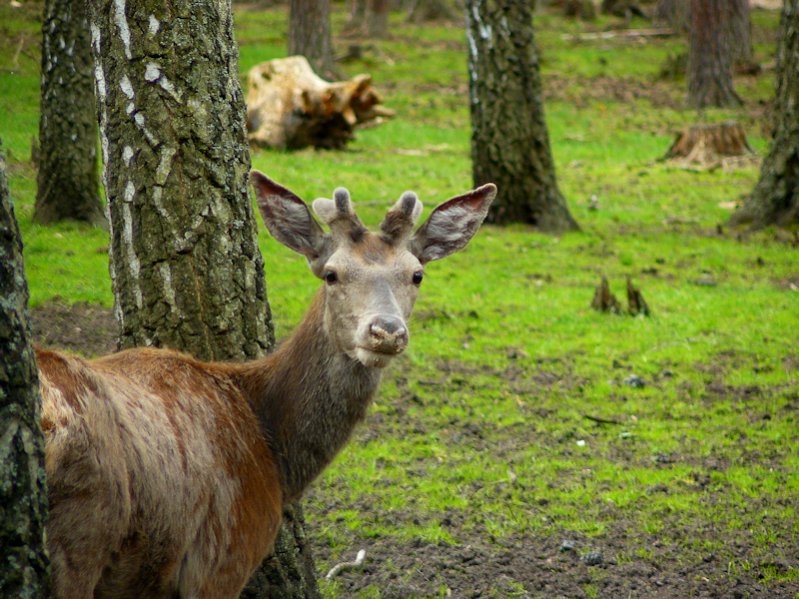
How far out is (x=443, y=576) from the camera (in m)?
5.55

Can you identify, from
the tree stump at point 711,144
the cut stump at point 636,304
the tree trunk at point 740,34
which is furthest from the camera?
the tree trunk at point 740,34

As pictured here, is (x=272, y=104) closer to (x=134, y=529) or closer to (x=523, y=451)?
(x=523, y=451)

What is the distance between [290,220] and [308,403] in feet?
2.94

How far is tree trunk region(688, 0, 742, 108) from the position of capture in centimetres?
2244

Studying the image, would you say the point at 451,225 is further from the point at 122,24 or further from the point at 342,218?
the point at 122,24

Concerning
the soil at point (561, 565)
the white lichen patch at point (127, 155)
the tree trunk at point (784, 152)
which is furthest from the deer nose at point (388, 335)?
the tree trunk at point (784, 152)

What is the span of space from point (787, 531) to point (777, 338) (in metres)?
3.74

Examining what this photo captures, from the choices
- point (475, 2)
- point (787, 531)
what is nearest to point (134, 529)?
point (787, 531)

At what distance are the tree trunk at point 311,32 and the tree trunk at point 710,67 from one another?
7.79 m

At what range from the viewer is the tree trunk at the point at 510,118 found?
12.6m

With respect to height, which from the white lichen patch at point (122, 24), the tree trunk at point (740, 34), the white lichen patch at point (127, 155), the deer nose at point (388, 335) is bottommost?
the deer nose at point (388, 335)

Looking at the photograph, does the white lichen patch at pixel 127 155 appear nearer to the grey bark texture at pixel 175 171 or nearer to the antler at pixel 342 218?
the grey bark texture at pixel 175 171

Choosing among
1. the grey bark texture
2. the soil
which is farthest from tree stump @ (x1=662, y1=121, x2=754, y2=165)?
the grey bark texture

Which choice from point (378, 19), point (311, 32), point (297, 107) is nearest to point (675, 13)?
point (378, 19)
